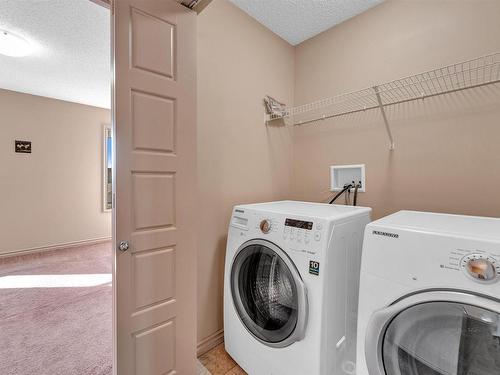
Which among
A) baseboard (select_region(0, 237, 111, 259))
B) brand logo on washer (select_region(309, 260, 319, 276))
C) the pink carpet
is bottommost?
the pink carpet

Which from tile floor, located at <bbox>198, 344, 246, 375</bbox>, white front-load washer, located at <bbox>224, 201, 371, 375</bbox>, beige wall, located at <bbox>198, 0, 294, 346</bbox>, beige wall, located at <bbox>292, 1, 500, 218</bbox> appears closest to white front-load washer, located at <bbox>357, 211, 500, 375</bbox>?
white front-load washer, located at <bbox>224, 201, 371, 375</bbox>

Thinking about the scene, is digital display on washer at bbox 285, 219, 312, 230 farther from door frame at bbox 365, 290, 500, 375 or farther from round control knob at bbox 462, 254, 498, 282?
round control knob at bbox 462, 254, 498, 282

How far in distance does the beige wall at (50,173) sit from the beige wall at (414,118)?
398cm

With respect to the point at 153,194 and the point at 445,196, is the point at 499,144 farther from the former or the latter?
the point at 153,194

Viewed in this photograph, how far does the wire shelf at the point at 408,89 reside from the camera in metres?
1.38

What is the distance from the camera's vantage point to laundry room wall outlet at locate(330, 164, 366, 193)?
6.09 feet

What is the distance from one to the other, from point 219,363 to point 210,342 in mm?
156

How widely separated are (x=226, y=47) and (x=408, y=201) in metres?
1.72

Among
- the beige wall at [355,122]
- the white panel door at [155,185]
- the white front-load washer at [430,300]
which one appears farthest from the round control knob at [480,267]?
the white panel door at [155,185]

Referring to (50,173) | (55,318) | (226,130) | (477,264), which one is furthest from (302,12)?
(50,173)

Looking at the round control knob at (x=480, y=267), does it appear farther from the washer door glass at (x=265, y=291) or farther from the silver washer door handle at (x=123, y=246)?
the silver washer door handle at (x=123, y=246)

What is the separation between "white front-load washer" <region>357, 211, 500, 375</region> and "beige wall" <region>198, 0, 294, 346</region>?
1023mm

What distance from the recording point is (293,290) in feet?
3.74

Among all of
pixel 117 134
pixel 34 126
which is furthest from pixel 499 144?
pixel 34 126
